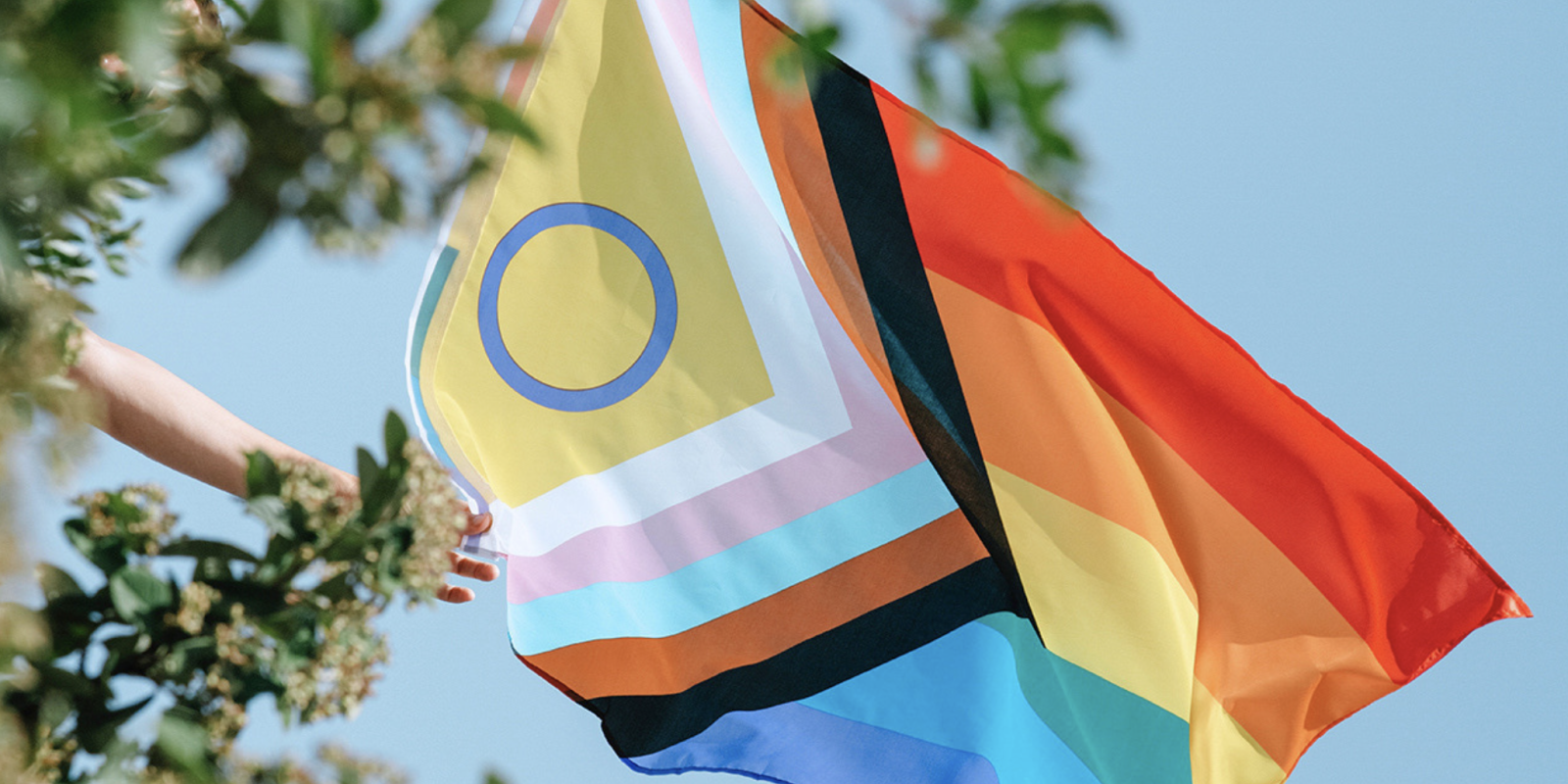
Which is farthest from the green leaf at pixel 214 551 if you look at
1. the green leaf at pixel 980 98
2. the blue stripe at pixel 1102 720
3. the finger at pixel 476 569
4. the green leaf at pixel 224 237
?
the blue stripe at pixel 1102 720

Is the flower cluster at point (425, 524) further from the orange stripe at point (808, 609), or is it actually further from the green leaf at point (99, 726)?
the orange stripe at point (808, 609)

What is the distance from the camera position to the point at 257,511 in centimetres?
159

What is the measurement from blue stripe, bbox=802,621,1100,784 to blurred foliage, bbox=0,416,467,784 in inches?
141

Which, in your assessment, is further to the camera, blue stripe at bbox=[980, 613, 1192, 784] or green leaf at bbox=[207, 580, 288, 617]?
blue stripe at bbox=[980, 613, 1192, 784]

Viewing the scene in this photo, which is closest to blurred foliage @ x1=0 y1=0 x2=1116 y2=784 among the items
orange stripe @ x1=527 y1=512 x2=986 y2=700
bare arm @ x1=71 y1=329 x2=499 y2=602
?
bare arm @ x1=71 y1=329 x2=499 y2=602

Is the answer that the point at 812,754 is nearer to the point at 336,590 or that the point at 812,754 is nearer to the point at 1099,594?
the point at 1099,594

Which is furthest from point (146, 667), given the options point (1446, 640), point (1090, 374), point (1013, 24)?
point (1446, 640)

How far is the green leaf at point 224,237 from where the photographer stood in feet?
3.32

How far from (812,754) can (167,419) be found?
3030 millimetres

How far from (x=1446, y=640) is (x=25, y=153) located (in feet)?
17.2

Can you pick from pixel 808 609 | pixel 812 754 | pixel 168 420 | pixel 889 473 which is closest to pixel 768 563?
pixel 808 609

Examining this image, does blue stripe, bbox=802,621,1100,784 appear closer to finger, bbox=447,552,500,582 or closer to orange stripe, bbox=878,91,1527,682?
orange stripe, bbox=878,91,1527,682

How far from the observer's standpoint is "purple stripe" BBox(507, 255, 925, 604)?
4789 mm

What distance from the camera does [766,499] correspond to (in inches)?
195
